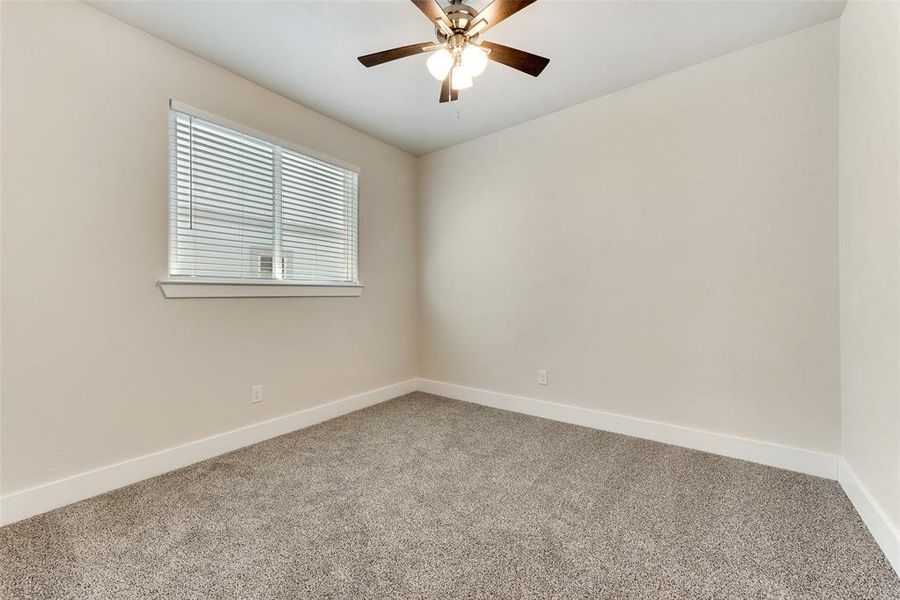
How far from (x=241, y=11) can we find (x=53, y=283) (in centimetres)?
164

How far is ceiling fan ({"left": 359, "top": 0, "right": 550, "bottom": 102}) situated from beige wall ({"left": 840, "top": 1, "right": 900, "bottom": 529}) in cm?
139

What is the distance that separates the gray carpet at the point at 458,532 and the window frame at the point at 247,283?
3.44 ft

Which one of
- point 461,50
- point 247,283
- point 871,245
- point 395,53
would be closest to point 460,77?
point 461,50

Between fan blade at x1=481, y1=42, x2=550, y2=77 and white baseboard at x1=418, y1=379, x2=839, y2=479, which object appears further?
white baseboard at x1=418, y1=379, x2=839, y2=479

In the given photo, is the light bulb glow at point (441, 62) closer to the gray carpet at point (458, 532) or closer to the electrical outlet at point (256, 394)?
the gray carpet at point (458, 532)

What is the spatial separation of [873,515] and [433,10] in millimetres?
2822

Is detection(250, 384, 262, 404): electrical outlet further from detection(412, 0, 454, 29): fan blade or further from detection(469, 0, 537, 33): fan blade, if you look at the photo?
detection(469, 0, 537, 33): fan blade

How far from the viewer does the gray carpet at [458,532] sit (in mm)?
1306

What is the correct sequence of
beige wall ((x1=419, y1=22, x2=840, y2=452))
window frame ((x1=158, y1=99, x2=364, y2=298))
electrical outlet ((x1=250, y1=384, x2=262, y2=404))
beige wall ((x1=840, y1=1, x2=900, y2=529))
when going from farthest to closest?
electrical outlet ((x1=250, y1=384, x2=262, y2=404)) < window frame ((x1=158, y1=99, x2=364, y2=298)) < beige wall ((x1=419, y1=22, x2=840, y2=452)) < beige wall ((x1=840, y1=1, x2=900, y2=529))

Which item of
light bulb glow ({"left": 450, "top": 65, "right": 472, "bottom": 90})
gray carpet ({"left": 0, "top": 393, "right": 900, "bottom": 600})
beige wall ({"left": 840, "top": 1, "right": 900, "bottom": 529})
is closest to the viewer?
gray carpet ({"left": 0, "top": 393, "right": 900, "bottom": 600})

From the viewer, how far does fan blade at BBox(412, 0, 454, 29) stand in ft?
5.00

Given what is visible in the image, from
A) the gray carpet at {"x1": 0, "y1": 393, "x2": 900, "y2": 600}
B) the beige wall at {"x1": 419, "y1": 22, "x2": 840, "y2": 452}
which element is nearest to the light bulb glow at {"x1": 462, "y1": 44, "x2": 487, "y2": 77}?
the beige wall at {"x1": 419, "y1": 22, "x2": 840, "y2": 452}

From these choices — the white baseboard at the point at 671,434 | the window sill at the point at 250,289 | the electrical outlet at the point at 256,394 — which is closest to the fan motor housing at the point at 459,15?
the window sill at the point at 250,289

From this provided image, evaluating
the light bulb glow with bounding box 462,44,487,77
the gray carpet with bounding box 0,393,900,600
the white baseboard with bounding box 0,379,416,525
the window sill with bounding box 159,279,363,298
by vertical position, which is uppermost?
the light bulb glow with bounding box 462,44,487,77
